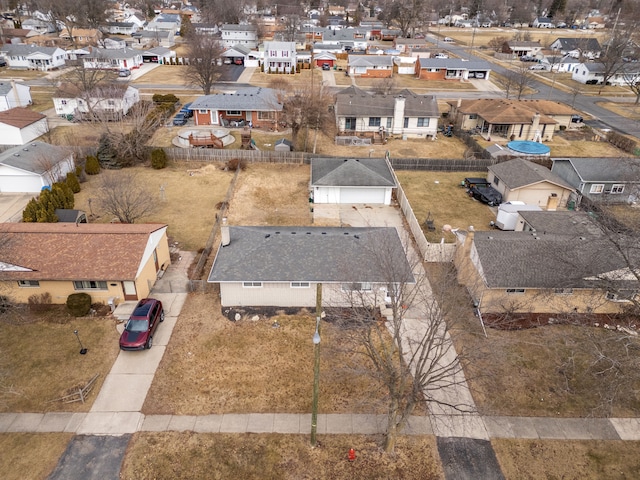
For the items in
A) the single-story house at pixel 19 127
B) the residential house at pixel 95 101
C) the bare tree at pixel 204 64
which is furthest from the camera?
the bare tree at pixel 204 64

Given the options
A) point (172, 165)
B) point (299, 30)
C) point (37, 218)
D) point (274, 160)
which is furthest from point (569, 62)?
point (37, 218)

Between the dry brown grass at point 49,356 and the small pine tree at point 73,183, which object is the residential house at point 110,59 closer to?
the small pine tree at point 73,183

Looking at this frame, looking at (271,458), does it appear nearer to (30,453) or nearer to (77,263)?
(30,453)

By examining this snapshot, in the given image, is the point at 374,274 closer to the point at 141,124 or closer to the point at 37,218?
the point at 37,218

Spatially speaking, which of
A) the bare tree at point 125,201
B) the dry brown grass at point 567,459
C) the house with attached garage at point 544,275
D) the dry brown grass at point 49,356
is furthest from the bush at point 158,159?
the dry brown grass at point 567,459

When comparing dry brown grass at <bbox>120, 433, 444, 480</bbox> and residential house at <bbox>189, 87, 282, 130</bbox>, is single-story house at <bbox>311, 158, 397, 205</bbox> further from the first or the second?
dry brown grass at <bbox>120, 433, 444, 480</bbox>
